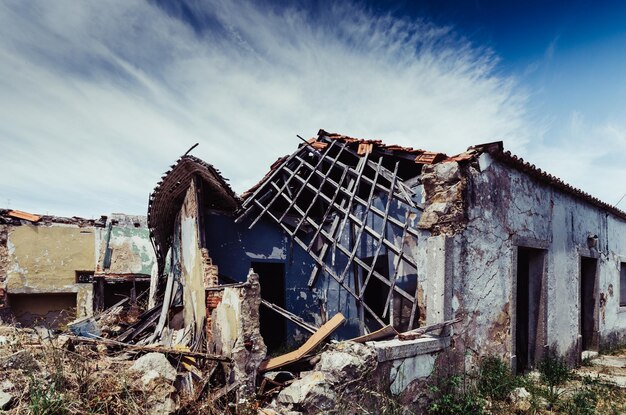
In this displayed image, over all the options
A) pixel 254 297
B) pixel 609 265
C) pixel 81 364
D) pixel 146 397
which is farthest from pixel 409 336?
A: pixel 609 265

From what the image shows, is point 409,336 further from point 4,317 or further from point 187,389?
point 4,317

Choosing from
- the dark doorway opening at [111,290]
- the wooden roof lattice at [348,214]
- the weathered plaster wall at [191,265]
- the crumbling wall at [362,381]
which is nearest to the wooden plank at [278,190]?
the wooden roof lattice at [348,214]

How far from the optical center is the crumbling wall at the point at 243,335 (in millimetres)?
4504

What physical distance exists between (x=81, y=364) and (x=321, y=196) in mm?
5375

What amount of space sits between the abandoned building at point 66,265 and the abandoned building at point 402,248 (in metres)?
4.91

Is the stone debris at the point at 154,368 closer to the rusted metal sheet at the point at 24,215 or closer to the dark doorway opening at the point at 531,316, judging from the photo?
the dark doorway opening at the point at 531,316

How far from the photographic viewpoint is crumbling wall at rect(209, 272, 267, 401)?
177 inches

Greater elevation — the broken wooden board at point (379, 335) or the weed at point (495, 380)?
the broken wooden board at point (379, 335)

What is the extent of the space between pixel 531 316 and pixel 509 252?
1.72 m

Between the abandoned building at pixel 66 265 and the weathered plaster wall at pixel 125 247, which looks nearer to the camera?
the abandoned building at pixel 66 265

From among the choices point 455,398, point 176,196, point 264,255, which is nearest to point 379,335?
point 455,398

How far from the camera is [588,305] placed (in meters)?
9.52

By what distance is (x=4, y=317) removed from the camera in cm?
1209

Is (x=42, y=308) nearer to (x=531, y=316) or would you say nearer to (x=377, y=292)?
(x=377, y=292)
